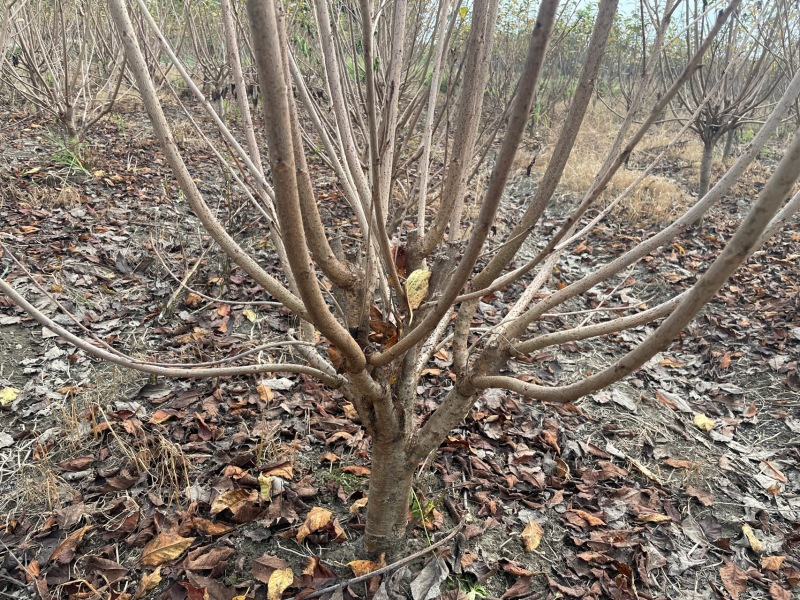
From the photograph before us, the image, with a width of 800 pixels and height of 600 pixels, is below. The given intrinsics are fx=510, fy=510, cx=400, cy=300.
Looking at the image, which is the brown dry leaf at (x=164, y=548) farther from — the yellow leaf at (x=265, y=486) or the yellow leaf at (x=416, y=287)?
the yellow leaf at (x=416, y=287)

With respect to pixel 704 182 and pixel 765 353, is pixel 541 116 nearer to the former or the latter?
pixel 704 182

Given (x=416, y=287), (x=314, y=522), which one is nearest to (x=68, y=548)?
(x=314, y=522)

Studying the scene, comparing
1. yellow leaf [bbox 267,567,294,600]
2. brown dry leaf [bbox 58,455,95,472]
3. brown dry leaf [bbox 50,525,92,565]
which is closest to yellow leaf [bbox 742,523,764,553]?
yellow leaf [bbox 267,567,294,600]

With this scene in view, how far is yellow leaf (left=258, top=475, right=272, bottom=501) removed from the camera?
6.32 feet

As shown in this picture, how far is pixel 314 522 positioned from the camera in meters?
1.82

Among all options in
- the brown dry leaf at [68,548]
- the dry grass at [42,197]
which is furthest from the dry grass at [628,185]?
Result: the dry grass at [42,197]

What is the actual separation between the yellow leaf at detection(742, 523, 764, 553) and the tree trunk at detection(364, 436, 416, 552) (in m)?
1.41

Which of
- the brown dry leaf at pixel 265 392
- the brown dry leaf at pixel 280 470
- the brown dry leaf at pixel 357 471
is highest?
the brown dry leaf at pixel 280 470

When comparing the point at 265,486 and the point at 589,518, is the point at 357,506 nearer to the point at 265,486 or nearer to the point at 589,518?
the point at 265,486

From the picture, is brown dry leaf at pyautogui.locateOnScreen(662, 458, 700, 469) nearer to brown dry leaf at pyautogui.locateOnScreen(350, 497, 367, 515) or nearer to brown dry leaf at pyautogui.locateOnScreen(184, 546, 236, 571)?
brown dry leaf at pyautogui.locateOnScreen(350, 497, 367, 515)

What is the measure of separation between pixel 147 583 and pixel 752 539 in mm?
2239

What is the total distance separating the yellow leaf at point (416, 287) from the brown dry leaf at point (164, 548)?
4.05ft

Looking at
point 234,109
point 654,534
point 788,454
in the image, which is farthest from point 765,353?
point 234,109

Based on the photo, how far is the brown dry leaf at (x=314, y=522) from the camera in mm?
1771
